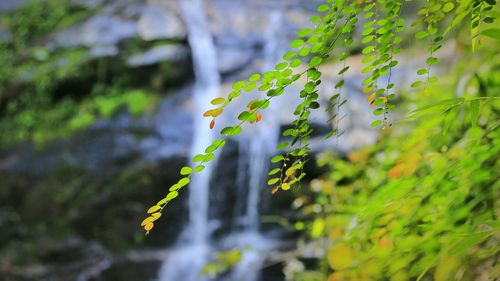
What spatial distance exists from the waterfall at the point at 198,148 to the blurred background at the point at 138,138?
0.01 m

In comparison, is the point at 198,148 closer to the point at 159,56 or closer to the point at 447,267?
the point at 159,56

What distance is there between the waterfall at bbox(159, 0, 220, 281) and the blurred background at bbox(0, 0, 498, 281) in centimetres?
1

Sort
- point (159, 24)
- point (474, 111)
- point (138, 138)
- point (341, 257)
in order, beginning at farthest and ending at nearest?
point (159, 24) < point (138, 138) < point (341, 257) < point (474, 111)

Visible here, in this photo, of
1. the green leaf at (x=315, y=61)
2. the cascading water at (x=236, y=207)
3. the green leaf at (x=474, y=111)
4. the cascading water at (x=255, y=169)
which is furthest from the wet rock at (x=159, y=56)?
the green leaf at (x=474, y=111)

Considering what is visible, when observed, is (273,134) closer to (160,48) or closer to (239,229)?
(239,229)

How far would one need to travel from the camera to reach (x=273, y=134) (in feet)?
15.6

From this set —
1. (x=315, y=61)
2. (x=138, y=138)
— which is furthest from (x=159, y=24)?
(x=315, y=61)

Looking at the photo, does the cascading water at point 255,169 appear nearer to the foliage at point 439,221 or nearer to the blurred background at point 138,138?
the blurred background at point 138,138

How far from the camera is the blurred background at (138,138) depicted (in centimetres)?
450

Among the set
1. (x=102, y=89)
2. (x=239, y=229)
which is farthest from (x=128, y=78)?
(x=239, y=229)

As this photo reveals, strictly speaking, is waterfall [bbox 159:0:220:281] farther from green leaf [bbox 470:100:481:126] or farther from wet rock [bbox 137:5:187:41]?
green leaf [bbox 470:100:481:126]

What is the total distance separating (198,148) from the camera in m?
4.79

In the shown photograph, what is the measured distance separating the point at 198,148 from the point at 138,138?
65 cm

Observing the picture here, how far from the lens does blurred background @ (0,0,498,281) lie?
4496 mm
